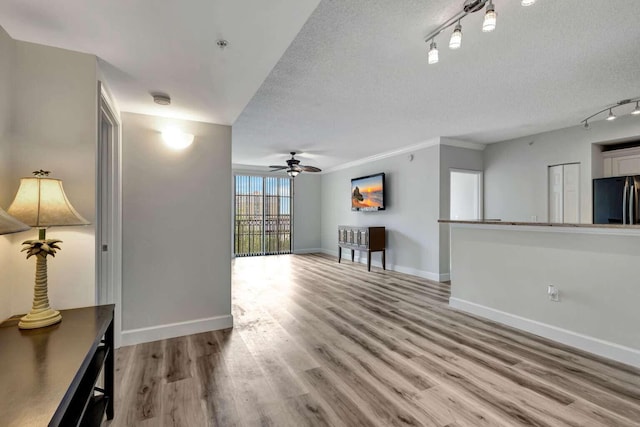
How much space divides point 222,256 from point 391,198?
13.5 ft

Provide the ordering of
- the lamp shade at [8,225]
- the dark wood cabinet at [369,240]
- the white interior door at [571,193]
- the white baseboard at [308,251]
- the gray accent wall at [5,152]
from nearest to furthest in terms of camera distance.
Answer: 1. the lamp shade at [8,225]
2. the gray accent wall at [5,152]
3. the white interior door at [571,193]
4. the dark wood cabinet at [369,240]
5. the white baseboard at [308,251]

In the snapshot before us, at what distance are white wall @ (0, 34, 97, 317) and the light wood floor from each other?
A: 891 millimetres

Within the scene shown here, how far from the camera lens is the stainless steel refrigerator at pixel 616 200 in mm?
3766

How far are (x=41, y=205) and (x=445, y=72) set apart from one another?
10.0 feet

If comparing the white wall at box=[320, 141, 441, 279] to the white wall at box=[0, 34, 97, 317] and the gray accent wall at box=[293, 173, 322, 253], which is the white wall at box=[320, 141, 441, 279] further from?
the white wall at box=[0, 34, 97, 317]

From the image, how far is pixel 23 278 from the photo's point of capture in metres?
1.65

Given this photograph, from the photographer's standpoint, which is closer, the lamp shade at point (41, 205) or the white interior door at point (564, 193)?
the lamp shade at point (41, 205)

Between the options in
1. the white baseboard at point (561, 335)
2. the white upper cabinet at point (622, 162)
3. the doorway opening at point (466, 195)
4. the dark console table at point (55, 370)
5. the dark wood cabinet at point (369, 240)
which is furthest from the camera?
the dark wood cabinet at point (369, 240)

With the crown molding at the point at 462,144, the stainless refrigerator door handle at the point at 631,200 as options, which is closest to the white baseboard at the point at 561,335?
the stainless refrigerator door handle at the point at 631,200

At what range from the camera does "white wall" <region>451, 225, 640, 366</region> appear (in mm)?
2396

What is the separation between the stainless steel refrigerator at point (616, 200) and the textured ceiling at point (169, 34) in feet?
15.5

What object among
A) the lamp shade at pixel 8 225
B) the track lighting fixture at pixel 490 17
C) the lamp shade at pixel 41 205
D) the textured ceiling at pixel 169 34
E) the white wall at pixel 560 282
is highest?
the track lighting fixture at pixel 490 17

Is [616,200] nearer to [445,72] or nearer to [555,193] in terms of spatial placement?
[555,193]

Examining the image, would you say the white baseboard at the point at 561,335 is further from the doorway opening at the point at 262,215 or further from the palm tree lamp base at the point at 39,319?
the doorway opening at the point at 262,215
